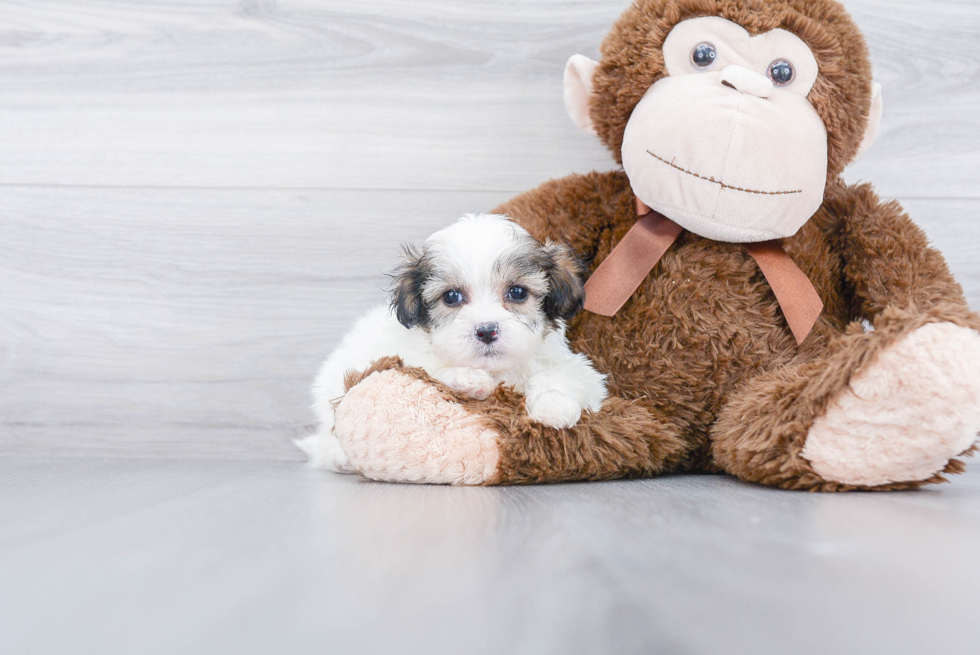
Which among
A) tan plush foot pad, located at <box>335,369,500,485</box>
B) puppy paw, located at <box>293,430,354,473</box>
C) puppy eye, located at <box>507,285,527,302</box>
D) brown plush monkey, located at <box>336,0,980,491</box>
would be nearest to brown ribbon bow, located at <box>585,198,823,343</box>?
brown plush monkey, located at <box>336,0,980,491</box>

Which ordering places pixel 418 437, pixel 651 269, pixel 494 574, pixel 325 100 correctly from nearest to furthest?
pixel 494 574 < pixel 418 437 < pixel 651 269 < pixel 325 100

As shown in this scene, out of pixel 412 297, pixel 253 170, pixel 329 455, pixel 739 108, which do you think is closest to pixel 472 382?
pixel 412 297

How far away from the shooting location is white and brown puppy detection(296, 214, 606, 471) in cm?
108

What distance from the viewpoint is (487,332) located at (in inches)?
41.8

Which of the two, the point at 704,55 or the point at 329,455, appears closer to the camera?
the point at 704,55

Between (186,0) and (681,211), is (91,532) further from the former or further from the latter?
(186,0)

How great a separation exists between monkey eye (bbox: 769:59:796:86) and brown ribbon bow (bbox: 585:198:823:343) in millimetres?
259

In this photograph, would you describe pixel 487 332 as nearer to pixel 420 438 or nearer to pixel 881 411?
pixel 420 438

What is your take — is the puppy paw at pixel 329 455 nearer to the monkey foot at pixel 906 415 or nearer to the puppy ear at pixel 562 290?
the puppy ear at pixel 562 290

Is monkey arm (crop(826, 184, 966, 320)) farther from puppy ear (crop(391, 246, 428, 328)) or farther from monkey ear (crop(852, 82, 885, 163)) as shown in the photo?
puppy ear (crop(391, 246, 428, 328))

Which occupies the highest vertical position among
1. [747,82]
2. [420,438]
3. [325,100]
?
[747,82]

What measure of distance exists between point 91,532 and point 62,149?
1187mm

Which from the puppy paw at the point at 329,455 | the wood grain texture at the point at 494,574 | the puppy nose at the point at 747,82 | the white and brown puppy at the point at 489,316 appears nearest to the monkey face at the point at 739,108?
the puppy nose at the point at 747,82

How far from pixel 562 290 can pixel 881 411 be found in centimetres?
49
